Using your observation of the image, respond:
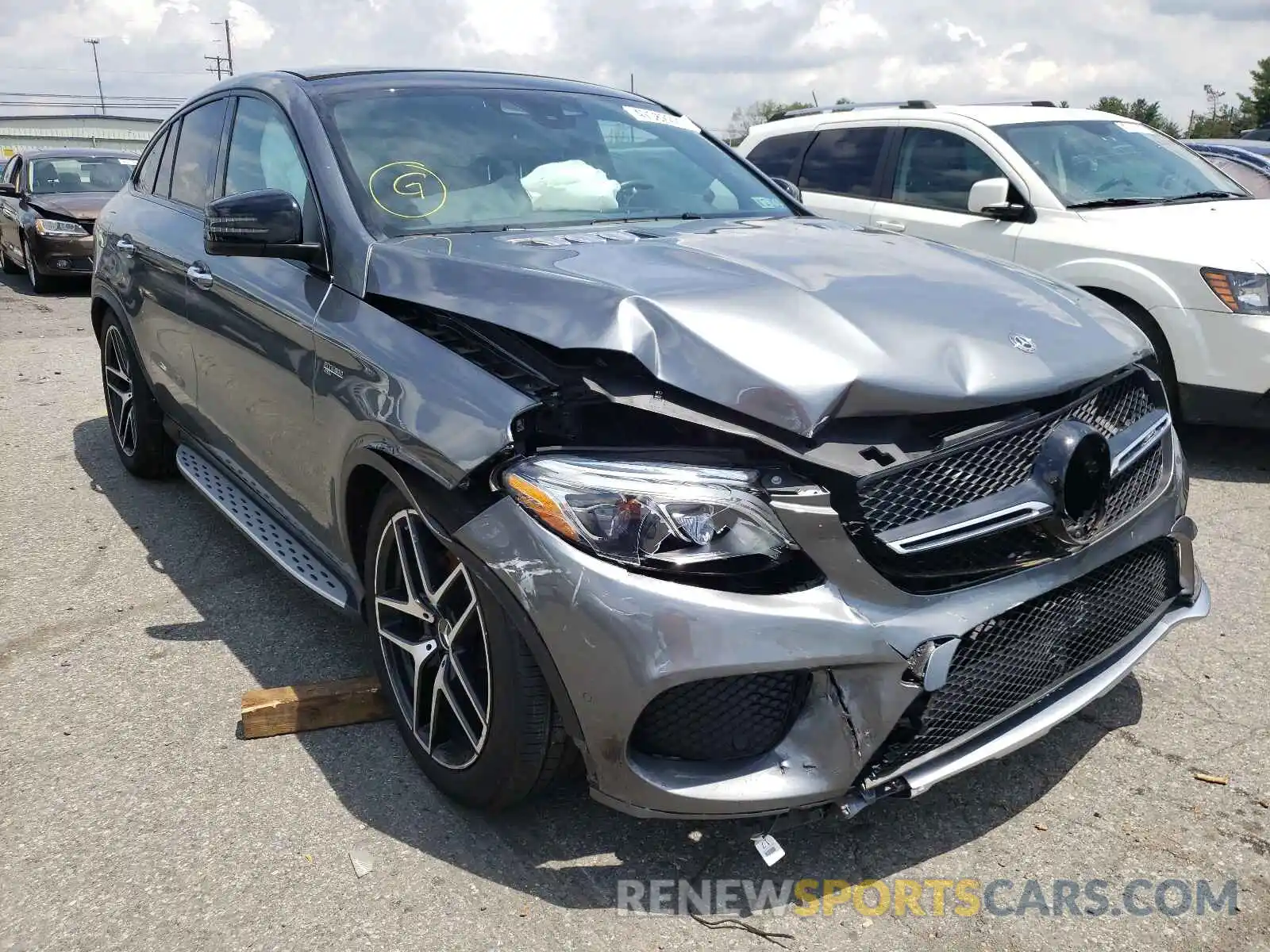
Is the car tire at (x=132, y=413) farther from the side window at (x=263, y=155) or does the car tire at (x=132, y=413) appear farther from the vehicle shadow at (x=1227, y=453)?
the vehicle shadow at (x=1227, y=453)

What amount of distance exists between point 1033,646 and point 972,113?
5.29 meters

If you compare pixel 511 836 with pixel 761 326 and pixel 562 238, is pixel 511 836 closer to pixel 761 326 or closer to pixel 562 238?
pixel 761 326

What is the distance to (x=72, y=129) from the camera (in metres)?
69.9

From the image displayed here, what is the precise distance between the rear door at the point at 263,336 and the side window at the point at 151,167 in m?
1.11

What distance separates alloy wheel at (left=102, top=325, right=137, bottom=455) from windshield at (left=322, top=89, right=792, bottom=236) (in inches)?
92.8

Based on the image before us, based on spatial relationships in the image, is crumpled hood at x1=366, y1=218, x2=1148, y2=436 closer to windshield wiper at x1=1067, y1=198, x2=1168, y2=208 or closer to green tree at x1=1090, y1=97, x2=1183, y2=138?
windshield wiper at x1=1067, y1=198, x2=1168, y2=208

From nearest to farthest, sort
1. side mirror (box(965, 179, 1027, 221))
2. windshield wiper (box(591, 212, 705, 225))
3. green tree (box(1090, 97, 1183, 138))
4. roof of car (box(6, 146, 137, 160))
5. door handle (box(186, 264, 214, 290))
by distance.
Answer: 1. windshield wiper (box(591, 212, 705, 225))
2. door handle (box(186, 264, 214, 290))
3. side mirror (box(965, 179, 1027, 221))
4. roof of car (box(6, 146, 137, 160))
5. green tree (box(1090, 97, 1183, 138))

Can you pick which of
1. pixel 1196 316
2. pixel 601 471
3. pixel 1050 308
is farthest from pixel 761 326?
pixel 1196 316

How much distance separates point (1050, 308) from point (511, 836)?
189cm

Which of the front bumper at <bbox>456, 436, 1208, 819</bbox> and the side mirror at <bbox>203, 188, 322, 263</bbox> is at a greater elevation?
the side mirror at <bbox>203, 188, 322, 263</bbox>

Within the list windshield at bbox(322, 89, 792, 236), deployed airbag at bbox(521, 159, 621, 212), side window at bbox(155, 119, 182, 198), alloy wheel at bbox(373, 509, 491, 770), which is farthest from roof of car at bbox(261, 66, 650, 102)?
alloy wheel at bbox(373, 509, 491, 770)

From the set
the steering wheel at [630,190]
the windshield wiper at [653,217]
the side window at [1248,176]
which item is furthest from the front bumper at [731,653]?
the side window at [1248,176]

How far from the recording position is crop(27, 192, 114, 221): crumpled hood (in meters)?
12.7

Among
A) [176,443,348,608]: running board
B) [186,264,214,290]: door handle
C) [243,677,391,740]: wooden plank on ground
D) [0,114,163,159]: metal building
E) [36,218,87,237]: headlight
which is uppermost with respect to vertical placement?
[186,264,214,290]: door handle
